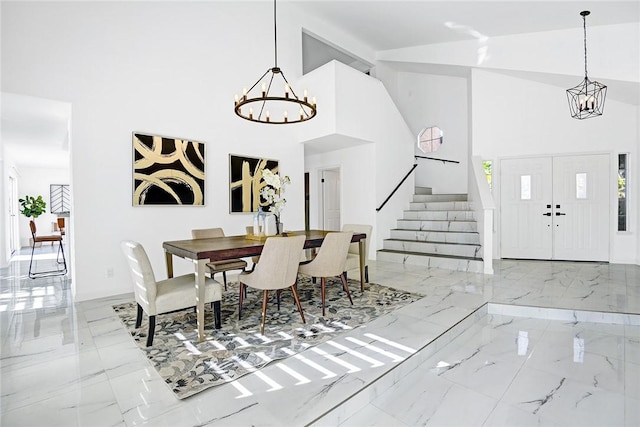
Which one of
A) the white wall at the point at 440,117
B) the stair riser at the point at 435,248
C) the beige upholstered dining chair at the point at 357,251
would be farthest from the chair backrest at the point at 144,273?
the white wall at the point at 440,117

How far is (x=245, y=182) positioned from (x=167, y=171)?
48.3 inches

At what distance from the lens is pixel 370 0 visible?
5.50 metres

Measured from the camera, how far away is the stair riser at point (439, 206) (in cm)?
642

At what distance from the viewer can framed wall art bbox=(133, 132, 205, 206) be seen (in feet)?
13.7

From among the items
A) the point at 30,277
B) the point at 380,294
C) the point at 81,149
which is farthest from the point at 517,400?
the point at 30,277

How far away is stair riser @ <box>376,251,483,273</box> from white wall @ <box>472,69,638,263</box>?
2.12 metres

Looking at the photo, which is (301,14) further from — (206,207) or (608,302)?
(608,302)

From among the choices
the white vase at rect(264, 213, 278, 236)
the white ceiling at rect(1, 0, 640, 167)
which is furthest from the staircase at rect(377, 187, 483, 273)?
the white vase at rect(264, 213, 278, 236)

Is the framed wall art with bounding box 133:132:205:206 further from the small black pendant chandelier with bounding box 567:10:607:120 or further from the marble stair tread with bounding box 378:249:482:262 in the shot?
the small black pendant chandelier with bounding box 567:10:607:120

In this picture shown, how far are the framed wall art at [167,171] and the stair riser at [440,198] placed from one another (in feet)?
16.0

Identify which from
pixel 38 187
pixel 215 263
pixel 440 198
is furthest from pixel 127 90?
pixel 38 187

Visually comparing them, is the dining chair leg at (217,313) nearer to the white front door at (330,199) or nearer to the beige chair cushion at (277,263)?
the beige chair cushion at (277,263)

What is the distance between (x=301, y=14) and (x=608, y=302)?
653 centimetres

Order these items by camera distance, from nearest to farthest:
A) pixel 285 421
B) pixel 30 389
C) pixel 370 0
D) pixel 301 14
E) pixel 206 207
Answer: pixel 285 421 → pixel 30 389 → pixel 206 207 → pixel 370 0 → pixel 301 14
